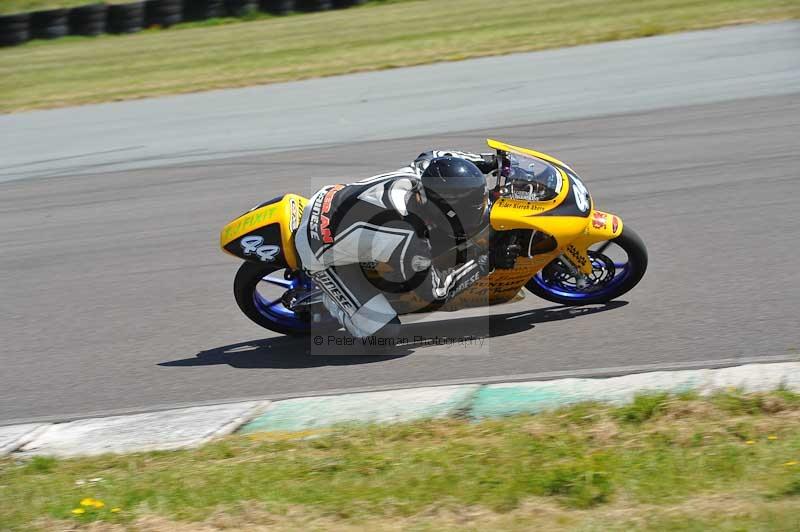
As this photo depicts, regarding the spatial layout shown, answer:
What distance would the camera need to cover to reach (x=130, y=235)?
→ 987 centimetres

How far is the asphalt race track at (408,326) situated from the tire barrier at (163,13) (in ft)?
50.8

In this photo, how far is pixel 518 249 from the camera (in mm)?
6504

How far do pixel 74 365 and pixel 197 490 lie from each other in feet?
8.64

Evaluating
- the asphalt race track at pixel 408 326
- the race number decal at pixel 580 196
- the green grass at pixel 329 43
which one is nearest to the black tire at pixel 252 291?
the asphalt race track at pixel 408 326

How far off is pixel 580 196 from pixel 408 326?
5.15 feet

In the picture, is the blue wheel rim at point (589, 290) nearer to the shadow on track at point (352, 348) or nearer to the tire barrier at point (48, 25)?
the shadow on track at point (352, 348)

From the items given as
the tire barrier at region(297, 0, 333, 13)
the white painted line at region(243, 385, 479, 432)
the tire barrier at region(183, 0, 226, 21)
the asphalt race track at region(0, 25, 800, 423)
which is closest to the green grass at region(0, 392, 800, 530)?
the white painted line at region(243, 385, 479, 432)

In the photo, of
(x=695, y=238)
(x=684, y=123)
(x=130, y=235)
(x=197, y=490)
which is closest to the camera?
(x=197, y=490)

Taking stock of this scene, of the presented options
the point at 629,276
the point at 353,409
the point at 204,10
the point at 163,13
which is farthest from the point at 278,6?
the point at 353,409

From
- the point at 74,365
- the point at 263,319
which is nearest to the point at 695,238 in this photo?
the point at 263,319

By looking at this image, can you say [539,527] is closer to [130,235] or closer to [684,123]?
[130,235]

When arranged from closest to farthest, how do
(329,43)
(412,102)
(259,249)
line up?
(259,249)
(412,102)
(329,43)

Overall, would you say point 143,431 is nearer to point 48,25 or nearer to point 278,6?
point 278,6

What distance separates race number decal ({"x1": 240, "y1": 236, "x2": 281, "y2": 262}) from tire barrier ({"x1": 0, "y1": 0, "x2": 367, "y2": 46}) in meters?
20.8
